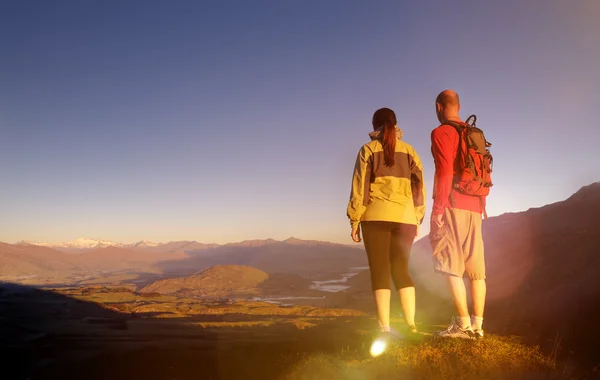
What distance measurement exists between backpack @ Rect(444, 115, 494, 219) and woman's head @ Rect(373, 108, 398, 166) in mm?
855

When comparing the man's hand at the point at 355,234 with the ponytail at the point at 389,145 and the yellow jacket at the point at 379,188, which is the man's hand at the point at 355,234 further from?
the ponytail at the point at 389,145

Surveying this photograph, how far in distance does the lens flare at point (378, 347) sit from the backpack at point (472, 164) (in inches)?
93.4

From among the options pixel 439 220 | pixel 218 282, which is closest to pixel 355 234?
pixel 439 220

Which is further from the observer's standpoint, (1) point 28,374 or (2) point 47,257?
(2) point 47,257

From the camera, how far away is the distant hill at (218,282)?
3091 inches

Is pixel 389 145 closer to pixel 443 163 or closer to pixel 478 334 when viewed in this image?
pixel 443 163

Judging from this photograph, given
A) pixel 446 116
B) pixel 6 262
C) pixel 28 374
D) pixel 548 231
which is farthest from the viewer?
pixel 6 262

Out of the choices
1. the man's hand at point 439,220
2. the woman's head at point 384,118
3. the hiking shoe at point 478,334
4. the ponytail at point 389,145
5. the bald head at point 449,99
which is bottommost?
the hiking shoe at point 478,334

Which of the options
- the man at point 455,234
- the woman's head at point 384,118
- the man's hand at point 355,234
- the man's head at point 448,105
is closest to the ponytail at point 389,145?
the woman's head at point 384,118

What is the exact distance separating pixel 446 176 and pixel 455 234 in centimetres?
82

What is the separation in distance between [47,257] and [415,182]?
224m

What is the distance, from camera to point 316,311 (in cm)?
2117

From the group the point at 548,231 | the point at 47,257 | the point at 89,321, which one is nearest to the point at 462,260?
the point at 89,321

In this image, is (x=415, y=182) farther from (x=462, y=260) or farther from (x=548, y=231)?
(x=548, y=231)
